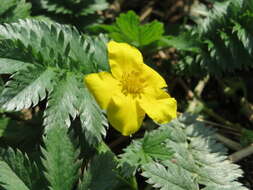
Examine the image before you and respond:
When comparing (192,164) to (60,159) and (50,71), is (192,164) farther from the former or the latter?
(50,71)

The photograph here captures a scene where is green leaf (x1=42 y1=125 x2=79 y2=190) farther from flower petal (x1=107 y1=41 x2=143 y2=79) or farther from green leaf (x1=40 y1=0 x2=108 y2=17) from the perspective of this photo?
green leaf (x1=40 y1=0 x2=108 y2=17)

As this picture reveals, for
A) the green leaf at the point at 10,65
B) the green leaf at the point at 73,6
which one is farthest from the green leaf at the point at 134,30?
the green leaf at the point at 10,65

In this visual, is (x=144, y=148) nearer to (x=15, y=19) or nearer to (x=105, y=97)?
(x=105, y=97)

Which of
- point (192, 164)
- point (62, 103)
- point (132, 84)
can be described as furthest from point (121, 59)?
point (192, 164)

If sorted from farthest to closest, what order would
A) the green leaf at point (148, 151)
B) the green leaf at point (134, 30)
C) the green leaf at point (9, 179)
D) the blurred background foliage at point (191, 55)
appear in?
1. the green leaf at point (134, 30)
2. the blurred background foliage at point (191, 55)
3. the green leaf at point (148, 151)
4. the green leaf at point (9, 179)

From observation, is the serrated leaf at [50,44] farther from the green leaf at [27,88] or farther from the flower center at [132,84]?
the flower center at [132,84]

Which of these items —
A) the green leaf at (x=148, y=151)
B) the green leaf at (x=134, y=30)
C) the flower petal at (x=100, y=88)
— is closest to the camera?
the flower petal at (x=100, y=88)

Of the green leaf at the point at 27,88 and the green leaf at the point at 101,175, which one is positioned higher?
the green leaf at the point at 27,88

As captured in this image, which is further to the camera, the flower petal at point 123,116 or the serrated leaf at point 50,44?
the serrated leaf at point 50,44
